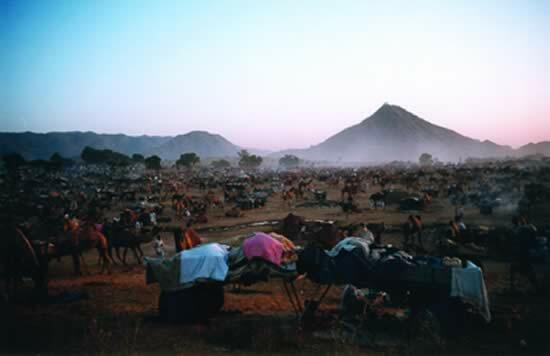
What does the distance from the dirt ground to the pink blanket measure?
4.74 ft

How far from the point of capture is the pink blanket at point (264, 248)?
25.3 ft

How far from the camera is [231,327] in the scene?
783cm

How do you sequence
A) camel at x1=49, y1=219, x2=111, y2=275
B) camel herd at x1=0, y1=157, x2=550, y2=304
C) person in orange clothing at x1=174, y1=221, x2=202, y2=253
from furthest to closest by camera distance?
camel at x1=49, y1=219, x2=111, y2=275, person in orange clothing at x1=174, y1=221, x2=202, y2=253, camel herd at x1=0, y1=157, x2=550, y2=304

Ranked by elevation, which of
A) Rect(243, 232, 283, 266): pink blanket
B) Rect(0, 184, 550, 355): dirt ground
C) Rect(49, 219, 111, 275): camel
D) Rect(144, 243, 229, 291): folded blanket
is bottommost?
Rect(0, 184, 550, 355): dirt ground

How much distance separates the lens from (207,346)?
7105 millimetres

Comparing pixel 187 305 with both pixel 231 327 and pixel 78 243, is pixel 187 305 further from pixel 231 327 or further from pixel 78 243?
pixel 78 243

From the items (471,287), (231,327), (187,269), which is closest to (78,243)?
(187,269)

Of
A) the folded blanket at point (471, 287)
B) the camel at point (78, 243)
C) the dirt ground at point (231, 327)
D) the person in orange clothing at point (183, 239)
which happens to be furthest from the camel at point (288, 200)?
the folded blanket at point (471, 287)

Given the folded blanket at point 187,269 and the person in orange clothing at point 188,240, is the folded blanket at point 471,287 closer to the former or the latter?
the folded blanket at point 187,269

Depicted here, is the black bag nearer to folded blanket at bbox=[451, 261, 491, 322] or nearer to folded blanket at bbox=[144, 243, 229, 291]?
folded blanket at bbox=[144, 243, 229, 291]

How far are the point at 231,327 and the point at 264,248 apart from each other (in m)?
1.77

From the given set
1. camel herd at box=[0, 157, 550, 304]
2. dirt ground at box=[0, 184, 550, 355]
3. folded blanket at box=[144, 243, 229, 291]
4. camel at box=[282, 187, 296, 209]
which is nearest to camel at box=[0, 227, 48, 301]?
camel herd at box=[0, 157, 550, 304]

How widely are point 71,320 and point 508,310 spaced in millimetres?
9324

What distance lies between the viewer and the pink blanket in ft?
25.3
